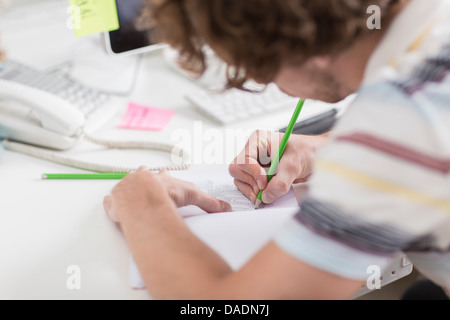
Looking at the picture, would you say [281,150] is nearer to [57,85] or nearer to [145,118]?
[145,118]

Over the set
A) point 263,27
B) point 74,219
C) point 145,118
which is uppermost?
point 263,27

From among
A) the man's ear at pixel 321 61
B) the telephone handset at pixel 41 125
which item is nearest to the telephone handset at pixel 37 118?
the telephone handset at pixel 41 125

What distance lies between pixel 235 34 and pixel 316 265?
221 millimetres

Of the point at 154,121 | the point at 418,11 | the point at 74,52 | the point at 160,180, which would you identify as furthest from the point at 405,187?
the point at 74,52

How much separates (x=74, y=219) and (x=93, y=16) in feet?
1.31

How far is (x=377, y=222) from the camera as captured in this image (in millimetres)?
404

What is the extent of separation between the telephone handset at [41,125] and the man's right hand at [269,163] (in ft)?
0.40

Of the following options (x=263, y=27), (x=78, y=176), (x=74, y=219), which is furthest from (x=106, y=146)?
(x=263, y=27)

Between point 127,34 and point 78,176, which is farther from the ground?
point 127,34

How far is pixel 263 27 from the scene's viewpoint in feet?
1.48

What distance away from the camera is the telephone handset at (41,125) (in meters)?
0.83

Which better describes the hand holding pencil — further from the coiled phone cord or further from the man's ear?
the man's ear

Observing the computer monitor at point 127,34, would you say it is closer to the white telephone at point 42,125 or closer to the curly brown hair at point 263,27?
the white telephone at point 42,125

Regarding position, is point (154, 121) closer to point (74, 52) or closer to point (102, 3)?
point (102, 3)
